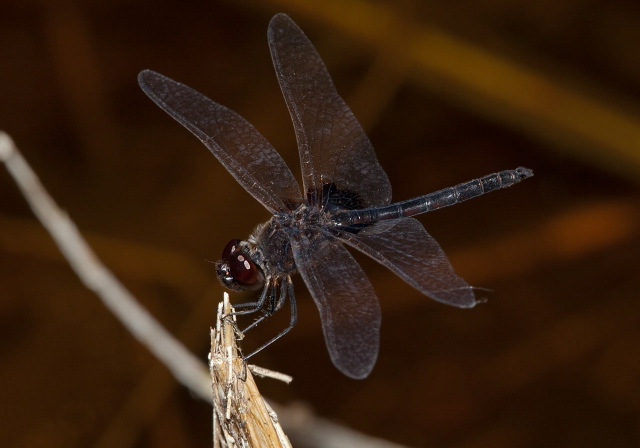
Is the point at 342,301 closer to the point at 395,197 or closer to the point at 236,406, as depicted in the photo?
the point at 236,406

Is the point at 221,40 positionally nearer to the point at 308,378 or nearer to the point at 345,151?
the point at 345,151

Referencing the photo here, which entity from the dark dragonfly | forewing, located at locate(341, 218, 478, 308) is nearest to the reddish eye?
the dark dragonfly

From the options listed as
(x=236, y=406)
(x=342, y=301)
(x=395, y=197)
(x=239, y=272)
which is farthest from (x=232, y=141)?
(x=395, y=197)

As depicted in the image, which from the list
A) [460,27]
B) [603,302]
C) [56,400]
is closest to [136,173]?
[56,400]

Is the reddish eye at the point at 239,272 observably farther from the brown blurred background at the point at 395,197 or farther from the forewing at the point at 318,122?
the brown blurred background at the point at 395,197

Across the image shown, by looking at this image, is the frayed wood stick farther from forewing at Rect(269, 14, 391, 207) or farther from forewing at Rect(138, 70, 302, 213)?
forewing at Rect(269, 14, 391, 207)

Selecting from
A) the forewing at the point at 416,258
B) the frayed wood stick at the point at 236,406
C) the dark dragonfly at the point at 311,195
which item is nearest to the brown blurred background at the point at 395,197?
the dark dragonfly at the point at 311,195
